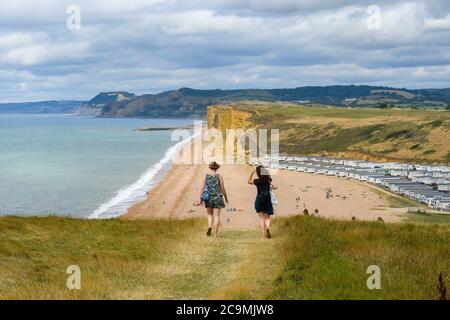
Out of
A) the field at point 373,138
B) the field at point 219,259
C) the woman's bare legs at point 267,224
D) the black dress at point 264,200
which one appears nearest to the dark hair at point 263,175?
the black dress at point 264,200

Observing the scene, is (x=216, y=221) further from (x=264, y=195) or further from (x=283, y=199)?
(x=283, y=199)

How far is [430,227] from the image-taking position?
16.9 m

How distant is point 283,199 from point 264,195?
41.5 metres

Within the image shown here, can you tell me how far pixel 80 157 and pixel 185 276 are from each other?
10549cm

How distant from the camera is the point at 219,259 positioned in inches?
497

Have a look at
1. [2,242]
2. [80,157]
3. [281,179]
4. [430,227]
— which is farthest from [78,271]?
[80,157]

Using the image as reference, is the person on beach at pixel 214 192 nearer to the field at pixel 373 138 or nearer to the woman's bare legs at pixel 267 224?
the woman's bare legs at pixel 267 224

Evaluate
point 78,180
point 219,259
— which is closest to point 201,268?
point 219,259

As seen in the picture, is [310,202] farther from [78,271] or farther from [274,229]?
[78,271]

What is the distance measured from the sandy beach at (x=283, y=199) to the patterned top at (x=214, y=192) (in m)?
19.6

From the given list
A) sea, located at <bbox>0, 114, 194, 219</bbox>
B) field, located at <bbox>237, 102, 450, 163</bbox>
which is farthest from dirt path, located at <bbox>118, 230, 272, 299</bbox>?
field, located at <bbox>237, 102, 450, 163</bbox>

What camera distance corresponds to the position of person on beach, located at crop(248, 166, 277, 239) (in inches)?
569
